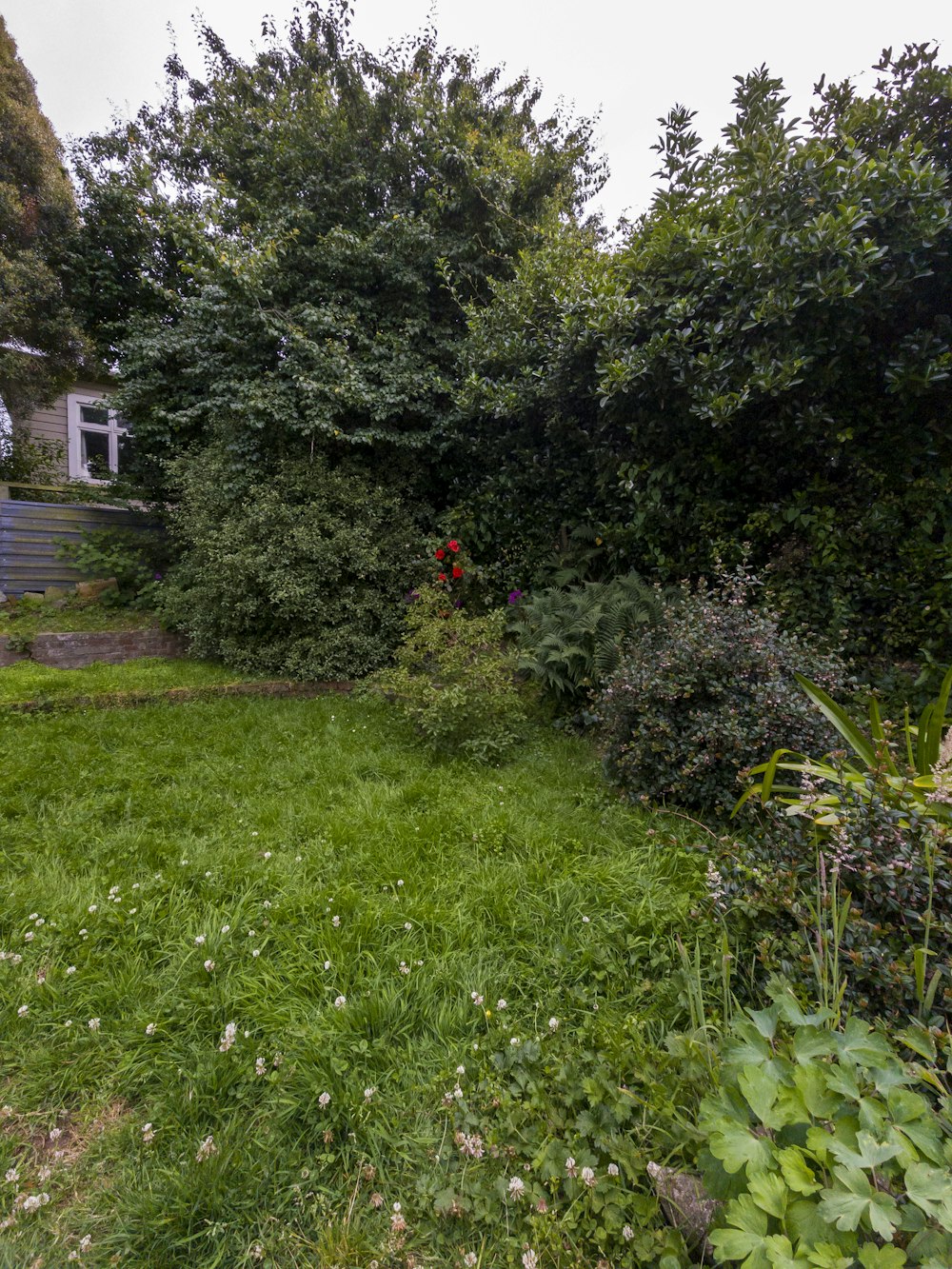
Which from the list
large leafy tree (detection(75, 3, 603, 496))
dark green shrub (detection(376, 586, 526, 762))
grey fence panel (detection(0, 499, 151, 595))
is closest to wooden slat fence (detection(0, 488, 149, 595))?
grey fence panel (detection(0, 499, 151, 595))

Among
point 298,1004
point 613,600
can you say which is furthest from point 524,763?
point 298,1004

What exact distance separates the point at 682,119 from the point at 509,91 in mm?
4131

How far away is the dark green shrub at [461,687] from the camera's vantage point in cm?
337

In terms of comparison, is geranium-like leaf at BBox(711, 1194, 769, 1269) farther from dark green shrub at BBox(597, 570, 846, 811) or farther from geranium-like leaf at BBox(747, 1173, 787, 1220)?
dark green shrub at BBox(597, 570, 846, 811)

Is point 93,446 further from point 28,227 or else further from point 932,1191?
point 932,1191

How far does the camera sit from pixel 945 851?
4.78 ft

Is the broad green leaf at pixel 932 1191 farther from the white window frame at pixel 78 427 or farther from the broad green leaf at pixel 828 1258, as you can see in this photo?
the white window frame at pixel 78 427

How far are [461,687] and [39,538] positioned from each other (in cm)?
627

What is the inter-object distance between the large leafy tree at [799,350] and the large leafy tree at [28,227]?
672 centimetres

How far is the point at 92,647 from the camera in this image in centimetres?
529

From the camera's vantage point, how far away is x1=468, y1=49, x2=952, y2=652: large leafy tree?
280cm

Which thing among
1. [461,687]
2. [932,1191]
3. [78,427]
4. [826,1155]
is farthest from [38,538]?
[932,1191]

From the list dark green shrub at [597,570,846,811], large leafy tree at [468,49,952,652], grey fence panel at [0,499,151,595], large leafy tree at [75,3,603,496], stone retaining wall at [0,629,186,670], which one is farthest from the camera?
grey fence panel at [0,499,151,595]

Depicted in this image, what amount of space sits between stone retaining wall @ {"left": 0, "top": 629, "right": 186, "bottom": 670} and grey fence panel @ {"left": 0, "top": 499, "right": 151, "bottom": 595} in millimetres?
1618
